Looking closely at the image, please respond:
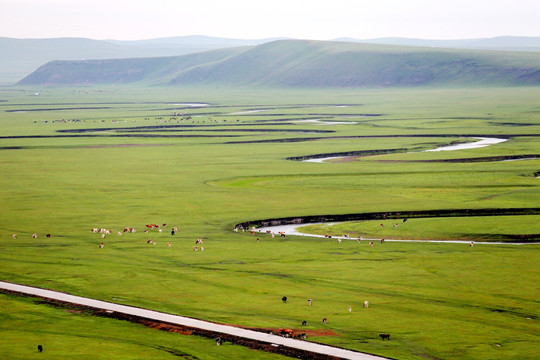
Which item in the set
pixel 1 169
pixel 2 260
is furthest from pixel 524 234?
pixel 1 169

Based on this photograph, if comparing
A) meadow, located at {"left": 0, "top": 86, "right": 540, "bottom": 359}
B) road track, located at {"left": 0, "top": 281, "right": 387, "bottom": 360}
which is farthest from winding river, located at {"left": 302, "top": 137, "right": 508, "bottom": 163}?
road track, located at {"left": 0, "top": 281, "right": 387, "bottom": 360}

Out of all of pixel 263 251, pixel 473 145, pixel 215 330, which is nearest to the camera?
pixel 215 330

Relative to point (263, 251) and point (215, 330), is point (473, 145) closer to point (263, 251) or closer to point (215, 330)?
point (263, 251)

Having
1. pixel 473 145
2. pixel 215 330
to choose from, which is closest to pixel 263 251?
pixel 215 330

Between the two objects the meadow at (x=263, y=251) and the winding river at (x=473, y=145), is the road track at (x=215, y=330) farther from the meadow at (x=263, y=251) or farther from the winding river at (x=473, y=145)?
the winding river at (x=473, y=145)

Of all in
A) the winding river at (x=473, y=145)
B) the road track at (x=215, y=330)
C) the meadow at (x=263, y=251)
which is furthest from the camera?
the winding river at (x=473, y=145)

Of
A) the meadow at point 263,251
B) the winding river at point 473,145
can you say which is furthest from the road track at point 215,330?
the winding river at point 473,145

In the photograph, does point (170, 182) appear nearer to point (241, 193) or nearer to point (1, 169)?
point (241, 193)

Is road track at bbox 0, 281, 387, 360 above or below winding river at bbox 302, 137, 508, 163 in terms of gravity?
above

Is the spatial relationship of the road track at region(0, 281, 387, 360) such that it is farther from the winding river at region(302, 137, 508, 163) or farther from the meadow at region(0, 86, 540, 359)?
the winding river at region(302, 137, 508, 163)
